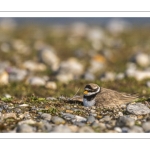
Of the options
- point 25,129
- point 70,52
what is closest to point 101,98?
point 25,129

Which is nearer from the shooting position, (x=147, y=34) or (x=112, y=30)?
(x=147, y=34)

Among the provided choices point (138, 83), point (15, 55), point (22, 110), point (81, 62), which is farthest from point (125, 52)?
point (22, 110)

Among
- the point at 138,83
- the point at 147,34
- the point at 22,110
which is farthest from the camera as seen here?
the point at 147,34

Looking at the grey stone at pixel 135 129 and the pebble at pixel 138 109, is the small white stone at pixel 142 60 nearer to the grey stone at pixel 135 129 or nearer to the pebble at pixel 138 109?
the pebble at pixel 138 109

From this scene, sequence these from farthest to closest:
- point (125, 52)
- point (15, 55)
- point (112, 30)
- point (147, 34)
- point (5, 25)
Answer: point (5, 25), point (112, 30), point (147, 34), point (125, 52), point (15, 55)

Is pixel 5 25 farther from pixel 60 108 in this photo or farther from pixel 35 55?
pixel 60 108

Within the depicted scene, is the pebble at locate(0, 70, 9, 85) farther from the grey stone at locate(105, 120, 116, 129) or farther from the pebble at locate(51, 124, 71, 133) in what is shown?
the pebble at locate(51, 124, 71, 133)

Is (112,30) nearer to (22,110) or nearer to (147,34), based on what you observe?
(147,34)
